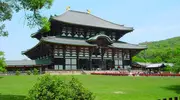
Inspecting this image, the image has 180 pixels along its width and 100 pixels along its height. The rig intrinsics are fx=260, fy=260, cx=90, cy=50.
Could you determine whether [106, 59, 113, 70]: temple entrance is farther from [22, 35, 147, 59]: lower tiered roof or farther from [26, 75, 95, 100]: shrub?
[26, 75, 95, 100]: shrub

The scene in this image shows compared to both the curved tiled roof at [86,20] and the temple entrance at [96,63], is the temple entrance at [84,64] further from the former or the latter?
the curved tiled roof at [86,20]

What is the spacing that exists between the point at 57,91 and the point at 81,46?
4243 centimetres

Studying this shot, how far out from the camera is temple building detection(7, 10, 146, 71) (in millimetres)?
51656

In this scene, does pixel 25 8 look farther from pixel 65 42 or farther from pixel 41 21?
pixel 65 42

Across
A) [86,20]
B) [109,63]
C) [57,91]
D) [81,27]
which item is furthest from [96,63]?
[57,91]

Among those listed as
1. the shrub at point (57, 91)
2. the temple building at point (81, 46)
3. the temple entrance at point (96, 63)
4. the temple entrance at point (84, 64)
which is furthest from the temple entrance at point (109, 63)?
the shrub at point (57, 91)

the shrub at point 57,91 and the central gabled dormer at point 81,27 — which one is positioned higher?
the central gabled dormer at point 81,27

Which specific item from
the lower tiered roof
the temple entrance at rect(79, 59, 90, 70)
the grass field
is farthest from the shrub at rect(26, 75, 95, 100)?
the temple entrance at rect(79, 59, 90, 70)

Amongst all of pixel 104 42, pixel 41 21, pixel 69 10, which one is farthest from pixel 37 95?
pixel 69 10

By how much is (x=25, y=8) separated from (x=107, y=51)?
41.4 m

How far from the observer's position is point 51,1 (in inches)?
698

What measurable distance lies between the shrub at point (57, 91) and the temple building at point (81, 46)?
121 feet

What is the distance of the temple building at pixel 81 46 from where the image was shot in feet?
169

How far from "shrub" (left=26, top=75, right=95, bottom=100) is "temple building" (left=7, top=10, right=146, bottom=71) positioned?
37005mm
